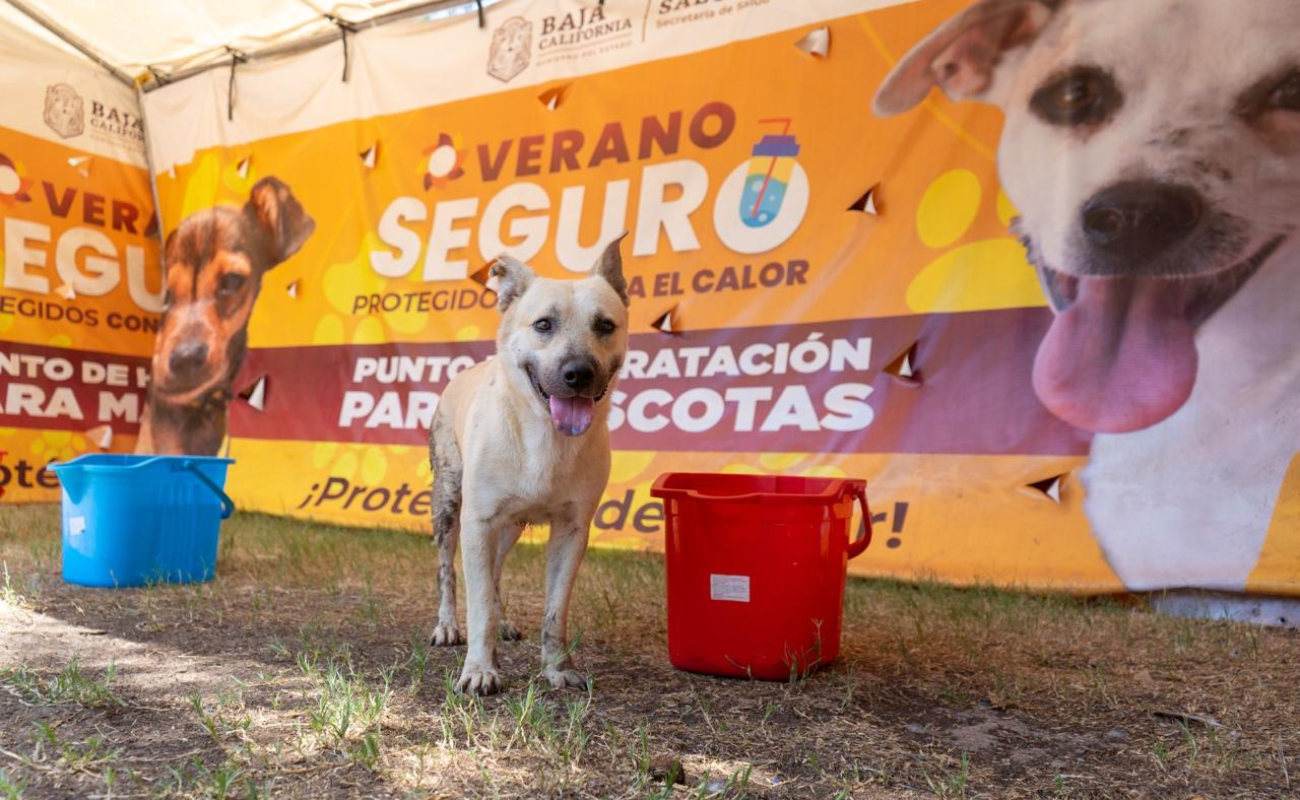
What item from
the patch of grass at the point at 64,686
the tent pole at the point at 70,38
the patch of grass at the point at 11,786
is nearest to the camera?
the patch of grass at the point at 11,786

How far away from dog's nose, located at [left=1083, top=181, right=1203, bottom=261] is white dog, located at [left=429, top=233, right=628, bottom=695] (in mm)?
2423

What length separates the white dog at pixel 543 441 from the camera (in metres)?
2.48

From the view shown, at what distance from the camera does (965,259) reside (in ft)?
14.0

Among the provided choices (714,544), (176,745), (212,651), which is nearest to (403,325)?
(212,651)

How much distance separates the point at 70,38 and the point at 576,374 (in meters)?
6.64

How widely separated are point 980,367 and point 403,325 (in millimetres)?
3670

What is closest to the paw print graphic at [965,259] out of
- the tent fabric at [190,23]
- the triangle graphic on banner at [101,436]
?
the tent fabric at [190,23]

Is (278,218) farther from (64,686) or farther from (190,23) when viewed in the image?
(64,686)

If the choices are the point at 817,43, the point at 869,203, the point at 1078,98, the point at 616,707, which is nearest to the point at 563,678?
the point at 616,707

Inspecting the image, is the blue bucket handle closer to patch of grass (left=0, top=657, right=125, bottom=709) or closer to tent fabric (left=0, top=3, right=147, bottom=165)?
patch of grass (left=0, top=657, right=125, bottom=709)

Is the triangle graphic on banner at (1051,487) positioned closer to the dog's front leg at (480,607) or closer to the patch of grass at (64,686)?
the dog's front leg at (480,607)

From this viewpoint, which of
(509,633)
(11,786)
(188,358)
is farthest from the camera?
(188,358)

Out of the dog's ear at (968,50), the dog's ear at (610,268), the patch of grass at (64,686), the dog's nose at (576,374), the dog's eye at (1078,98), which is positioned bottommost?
the patch of grass at (64,686)

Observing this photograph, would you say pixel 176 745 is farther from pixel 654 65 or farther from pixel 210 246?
pixel 210 246
